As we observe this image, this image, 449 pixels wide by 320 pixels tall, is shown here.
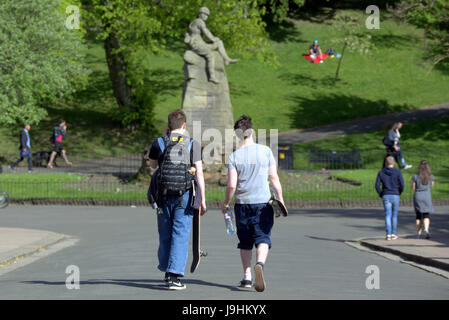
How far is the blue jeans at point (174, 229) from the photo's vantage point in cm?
891

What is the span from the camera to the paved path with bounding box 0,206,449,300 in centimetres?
866

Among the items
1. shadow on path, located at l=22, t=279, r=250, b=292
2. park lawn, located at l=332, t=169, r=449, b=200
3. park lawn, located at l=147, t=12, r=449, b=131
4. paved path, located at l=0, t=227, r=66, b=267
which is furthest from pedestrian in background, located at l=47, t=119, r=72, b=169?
shadow on path, located at l=22, t=279, r=250, b=292

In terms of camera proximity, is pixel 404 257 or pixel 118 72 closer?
pixel 404 257

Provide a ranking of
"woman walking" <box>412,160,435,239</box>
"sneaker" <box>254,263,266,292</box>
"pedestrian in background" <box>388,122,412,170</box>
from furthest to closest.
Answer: "pedestrian in background" <box>388,122,412,170</box> < "woman walking" <box>412,160,435,239</box> < "sneaker" <box>254,263,266,292</box>

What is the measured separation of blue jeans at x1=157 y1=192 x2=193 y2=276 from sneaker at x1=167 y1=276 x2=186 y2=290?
0.37 feet

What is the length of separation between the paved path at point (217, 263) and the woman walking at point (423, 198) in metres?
0.58

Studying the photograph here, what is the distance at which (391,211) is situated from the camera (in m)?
15.2

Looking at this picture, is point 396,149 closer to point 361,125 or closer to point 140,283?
point 361,125

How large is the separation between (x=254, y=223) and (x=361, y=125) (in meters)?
33.5

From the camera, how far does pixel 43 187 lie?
81.7ft

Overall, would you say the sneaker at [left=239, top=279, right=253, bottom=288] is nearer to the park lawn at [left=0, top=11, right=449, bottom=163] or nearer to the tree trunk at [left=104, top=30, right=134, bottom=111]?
the park lawn at [left=0, top=11, right=449, bottom=163]

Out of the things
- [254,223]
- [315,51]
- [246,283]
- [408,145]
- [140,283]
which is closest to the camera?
[246,283]

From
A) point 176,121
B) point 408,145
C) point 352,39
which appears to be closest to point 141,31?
point 408,145

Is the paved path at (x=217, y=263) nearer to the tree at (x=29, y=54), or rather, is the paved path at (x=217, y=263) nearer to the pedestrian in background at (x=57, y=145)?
the pedestrian in background at (x=57, y=145)
